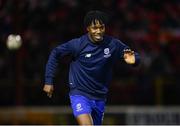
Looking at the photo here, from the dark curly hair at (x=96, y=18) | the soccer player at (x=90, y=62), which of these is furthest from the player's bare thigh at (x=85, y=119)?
the dark curly hair at (x=96, y=18)

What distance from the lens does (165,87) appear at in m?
16.0

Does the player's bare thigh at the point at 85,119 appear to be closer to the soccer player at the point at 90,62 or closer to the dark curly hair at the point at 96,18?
the soccer player at the point at 90,62

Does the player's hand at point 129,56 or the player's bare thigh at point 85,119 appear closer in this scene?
the player's bare thigh at point 85,119

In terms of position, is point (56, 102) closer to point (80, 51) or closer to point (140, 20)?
point (140, 20)

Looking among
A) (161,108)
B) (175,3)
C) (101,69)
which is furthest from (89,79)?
(175,3)

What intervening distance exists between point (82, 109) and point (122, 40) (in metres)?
6.99

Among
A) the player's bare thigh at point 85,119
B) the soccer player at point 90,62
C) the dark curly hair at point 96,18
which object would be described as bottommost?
the player's bare thigh at point 85,119

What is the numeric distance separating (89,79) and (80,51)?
1.22 feet

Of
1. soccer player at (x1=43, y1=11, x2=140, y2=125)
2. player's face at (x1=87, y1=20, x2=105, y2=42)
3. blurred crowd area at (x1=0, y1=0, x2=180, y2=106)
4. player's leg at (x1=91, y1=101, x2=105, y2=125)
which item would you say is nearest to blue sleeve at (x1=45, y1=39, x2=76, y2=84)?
soccer player at (x1=43, y1=11, x2=140, y2=125)

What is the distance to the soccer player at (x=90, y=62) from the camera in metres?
8.66

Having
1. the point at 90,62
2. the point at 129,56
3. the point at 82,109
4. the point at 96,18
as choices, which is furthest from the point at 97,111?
the point at 96,18

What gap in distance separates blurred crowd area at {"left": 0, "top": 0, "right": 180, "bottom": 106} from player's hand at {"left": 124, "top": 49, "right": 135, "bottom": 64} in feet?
21.5

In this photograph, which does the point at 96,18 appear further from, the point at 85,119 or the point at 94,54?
the point at 85,119

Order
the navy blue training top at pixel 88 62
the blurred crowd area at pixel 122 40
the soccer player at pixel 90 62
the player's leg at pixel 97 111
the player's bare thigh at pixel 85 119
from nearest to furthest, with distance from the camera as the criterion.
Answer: the player's bare thigh at pixel 85 119
the soccer player at pixel 90 62
the navy blue training top at pixel 88 62
the player's leg at pixel 97 111
the blurred crowd area at pixel 122 40
